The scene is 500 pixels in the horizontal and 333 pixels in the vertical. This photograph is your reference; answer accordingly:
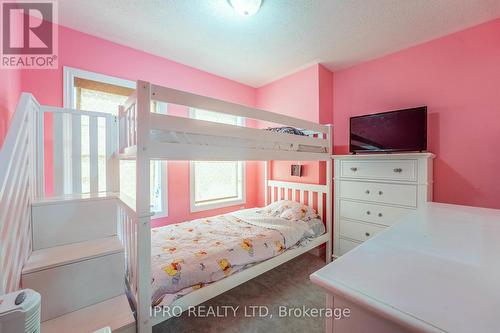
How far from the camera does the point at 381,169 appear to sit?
223 centimetres

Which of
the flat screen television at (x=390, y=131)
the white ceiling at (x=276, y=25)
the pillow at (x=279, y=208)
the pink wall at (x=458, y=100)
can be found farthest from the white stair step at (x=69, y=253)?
the pink wall at (x=458, y=100)

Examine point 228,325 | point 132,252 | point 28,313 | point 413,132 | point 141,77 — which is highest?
point 141,77

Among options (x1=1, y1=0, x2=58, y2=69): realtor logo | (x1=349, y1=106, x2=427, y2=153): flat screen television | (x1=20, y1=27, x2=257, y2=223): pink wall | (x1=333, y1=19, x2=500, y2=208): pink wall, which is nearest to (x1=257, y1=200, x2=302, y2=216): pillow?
(x1=20, y1=27, x2=257, y2=223): pink wall

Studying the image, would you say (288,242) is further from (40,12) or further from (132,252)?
(40,12)

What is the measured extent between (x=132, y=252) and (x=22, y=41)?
2133 mm

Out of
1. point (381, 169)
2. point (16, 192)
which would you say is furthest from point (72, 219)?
point (381, 169)

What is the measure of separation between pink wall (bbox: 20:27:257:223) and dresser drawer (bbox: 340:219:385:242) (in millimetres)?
1580

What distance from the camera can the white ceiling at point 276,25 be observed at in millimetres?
1755

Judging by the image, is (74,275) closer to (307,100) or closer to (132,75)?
(132,75)

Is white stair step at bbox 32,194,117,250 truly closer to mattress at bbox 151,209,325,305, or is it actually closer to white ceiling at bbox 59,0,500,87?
mattress at bbox 151,209,325,305

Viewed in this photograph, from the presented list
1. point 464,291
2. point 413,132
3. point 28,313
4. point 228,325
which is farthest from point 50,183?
point 413,132

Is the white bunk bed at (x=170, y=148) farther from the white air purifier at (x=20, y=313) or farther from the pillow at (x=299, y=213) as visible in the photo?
the white air purifier at (x=20, y=313)

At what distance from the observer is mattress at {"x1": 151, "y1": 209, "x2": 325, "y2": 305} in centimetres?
137

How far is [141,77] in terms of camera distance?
2.48 metres
